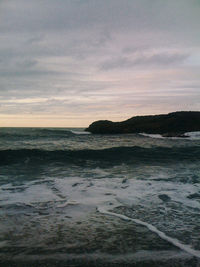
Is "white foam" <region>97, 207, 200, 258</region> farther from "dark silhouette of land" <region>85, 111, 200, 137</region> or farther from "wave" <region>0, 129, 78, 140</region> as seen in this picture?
"dark silhouette of land" <region>85, 111, 200, 137</region>

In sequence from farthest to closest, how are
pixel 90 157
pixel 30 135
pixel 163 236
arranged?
pixel 30 135, pixel 90 157, pixel 163 236

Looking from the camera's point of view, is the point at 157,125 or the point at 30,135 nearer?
the point at 30,135

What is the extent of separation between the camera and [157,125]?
53.7 meters

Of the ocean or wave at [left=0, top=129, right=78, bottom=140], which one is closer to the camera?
the ocean

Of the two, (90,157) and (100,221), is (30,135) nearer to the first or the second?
(90,157)

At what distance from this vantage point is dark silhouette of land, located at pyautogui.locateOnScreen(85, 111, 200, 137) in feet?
169

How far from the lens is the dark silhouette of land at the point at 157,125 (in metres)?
51.4

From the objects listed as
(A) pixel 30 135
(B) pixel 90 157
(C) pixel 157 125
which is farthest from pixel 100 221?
(C) pixel 157 125

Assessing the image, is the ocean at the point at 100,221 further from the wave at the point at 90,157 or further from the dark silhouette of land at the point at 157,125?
the dark silhouette of land at the point at 157,125

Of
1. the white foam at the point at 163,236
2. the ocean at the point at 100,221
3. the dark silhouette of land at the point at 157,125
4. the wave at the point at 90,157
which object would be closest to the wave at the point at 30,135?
the dark silhouette of land at the point at 157,125

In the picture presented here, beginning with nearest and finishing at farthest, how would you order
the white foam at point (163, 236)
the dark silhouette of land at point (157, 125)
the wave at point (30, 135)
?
the white foam at point (163, 236), the wave at point (30, 135), the dark silhouette of land at point (157, 125)

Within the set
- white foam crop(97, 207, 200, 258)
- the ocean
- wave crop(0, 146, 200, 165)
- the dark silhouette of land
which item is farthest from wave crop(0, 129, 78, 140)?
white foam crop(97, 207, 200, 258)

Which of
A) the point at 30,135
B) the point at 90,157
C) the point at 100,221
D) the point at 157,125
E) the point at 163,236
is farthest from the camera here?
the point at 157,125

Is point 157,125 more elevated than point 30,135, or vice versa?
point 157,125
